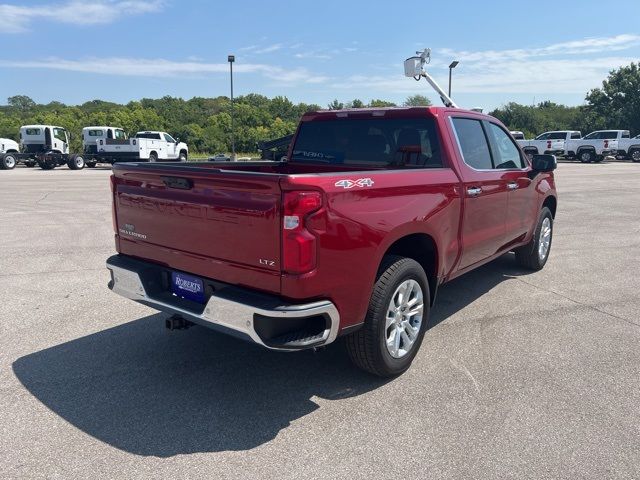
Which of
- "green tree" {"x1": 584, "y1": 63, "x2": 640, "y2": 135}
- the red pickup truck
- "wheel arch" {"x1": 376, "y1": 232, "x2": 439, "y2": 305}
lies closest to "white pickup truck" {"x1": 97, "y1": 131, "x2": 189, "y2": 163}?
the red pickup truck

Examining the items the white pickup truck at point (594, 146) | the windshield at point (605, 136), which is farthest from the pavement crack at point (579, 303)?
the windshield at point (605, 136)

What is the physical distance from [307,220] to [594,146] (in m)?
38.6

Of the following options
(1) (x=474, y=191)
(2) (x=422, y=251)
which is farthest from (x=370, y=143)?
(2) (x=422, y=251)

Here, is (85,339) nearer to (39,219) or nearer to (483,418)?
(483,418)

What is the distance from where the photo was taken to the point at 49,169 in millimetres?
28781

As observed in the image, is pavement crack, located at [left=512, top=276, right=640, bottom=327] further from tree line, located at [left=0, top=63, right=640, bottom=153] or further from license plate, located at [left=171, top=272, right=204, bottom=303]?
tree line, located at [left=0, top=63, right=640, bottom=153]

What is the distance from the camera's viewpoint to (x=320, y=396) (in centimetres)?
353

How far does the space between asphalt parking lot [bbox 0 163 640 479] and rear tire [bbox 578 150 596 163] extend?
34.7 meters

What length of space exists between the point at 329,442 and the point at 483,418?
101 centimetres

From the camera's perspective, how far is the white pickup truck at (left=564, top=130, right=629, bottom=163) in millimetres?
35594

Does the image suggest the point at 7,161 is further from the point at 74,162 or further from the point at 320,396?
the point at 320,396

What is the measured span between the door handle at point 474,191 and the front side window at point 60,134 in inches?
1222

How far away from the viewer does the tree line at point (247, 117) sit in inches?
2029

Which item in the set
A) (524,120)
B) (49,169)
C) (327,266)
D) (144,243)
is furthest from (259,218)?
(524,120)
